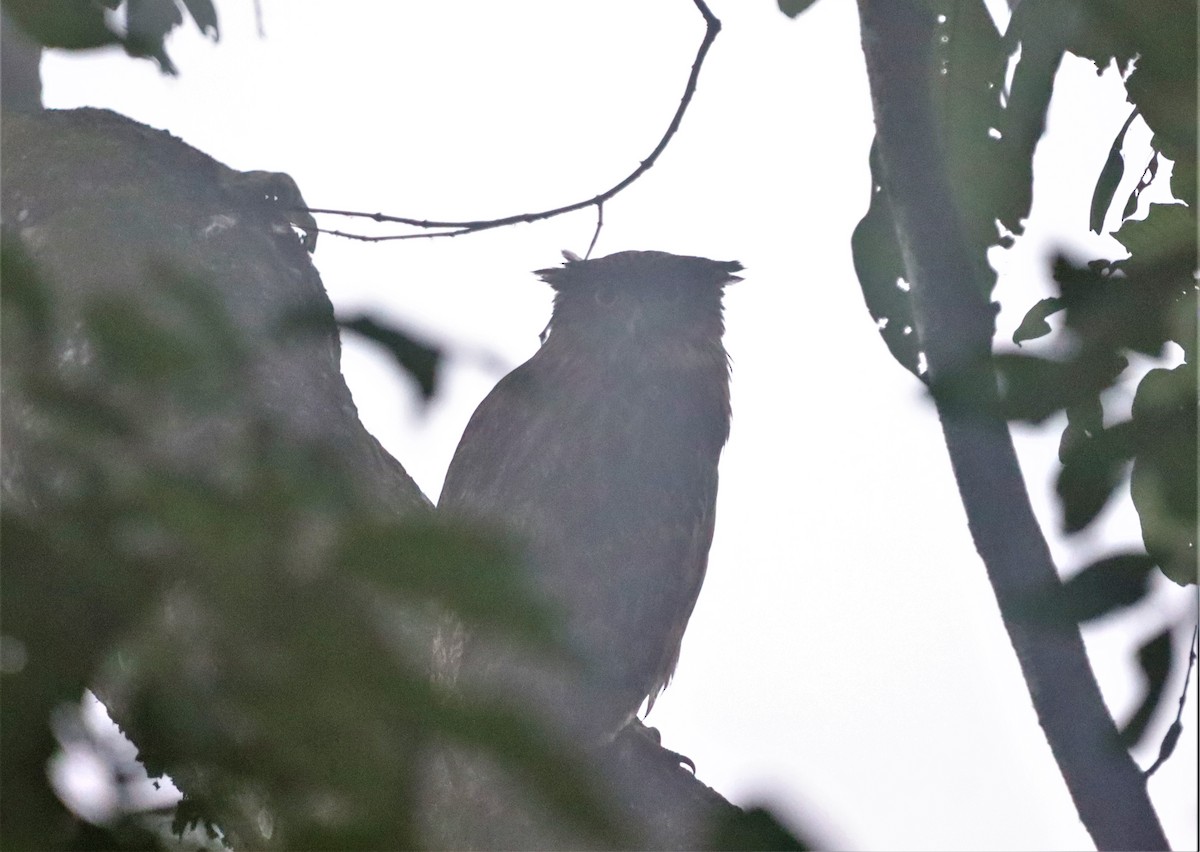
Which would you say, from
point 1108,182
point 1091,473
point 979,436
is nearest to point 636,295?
point 1108,182

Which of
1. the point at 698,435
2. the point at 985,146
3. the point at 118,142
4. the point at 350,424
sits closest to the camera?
the point at 985,146

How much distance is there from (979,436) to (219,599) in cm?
105

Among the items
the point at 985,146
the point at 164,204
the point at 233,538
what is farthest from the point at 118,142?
the point at 233,538

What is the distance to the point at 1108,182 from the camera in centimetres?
226

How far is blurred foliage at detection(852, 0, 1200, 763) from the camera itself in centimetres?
134

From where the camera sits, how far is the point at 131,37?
147cm

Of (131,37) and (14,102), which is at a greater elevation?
(14,102)

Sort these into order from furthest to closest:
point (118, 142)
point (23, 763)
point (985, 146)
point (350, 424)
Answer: point (118, 142) → point (350, 424) → point (985, 146) → point (23, 763)

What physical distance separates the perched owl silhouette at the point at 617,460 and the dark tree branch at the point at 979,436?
1375mm

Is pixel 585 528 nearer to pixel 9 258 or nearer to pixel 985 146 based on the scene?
pixel 985 146

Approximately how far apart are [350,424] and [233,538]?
2.19 m

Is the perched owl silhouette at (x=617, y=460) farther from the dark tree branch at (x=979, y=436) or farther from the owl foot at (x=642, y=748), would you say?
the dark tree branch at (x=979, y=436)

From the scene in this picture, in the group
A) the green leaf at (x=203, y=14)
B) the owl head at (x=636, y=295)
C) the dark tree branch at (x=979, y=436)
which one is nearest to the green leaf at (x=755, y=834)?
the dark tree branch at (x=979, y=436)

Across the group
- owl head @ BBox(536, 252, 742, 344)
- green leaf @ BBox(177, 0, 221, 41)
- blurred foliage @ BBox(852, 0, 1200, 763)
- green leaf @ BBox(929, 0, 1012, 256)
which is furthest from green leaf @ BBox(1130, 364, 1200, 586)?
owl head @ BBox(536, 252, 742, 344)
